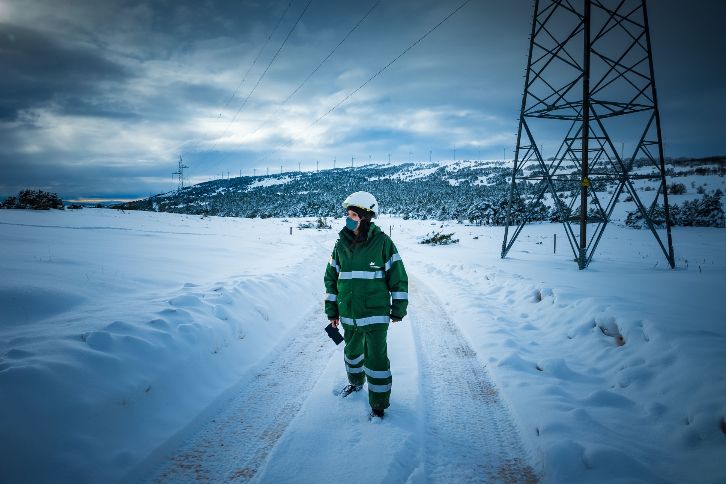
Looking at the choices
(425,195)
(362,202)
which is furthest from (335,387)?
(425,195)

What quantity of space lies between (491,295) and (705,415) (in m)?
4.92

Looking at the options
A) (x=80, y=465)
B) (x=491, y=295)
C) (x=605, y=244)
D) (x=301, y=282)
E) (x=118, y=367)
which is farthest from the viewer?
(x=605, y=244)

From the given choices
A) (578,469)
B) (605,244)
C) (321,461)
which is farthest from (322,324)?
(605,244)

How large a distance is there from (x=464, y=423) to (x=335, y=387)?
1473mm

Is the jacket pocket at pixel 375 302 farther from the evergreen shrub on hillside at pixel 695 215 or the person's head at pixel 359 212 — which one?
the evergreen shrub on hillside at pixel 695 215

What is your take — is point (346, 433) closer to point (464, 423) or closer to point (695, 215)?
point (464, 423)

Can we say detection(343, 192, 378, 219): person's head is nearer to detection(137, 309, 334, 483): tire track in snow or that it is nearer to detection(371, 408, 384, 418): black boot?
detection(371, 408, 384, 418): black boot

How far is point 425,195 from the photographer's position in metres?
70.4

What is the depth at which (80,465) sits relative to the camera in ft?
8.13

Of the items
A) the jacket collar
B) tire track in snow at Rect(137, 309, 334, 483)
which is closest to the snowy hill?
the jacket collar

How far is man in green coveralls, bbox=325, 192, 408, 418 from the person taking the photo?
10.6 feet

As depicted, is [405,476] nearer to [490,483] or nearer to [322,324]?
[490,483]

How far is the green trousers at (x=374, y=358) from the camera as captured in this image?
126 inches

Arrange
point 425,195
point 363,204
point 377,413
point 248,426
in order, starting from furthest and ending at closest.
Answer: point 425,195
point 363,204
point 377,413
point 248,426
